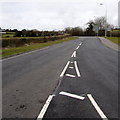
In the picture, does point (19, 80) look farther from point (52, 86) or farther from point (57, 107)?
point (57, 107)

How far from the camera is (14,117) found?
4.41m

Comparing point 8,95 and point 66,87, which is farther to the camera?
point 66,87

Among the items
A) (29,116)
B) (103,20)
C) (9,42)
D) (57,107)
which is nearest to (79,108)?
(57,107)

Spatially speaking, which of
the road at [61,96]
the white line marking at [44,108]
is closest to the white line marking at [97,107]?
the road at [61,96]

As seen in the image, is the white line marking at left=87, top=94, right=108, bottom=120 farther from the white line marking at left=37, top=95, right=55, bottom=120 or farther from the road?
the white line marking at left=37, top=95, right=55, bottom=120

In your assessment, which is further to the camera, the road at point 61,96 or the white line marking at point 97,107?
the road at point 61,96

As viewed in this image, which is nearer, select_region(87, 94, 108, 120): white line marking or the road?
select_region(87, 94, 108, 120): white line marking

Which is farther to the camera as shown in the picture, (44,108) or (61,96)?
(61,96)

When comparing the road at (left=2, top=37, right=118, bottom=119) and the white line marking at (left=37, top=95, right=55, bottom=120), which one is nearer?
the white line marking at (left=37, top=95, right=55, bottom=120)

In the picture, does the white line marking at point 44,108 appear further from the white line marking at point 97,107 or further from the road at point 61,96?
the white line marking at point 97,107

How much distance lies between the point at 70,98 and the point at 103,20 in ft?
347

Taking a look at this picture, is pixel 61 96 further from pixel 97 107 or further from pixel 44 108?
pixel 97 107

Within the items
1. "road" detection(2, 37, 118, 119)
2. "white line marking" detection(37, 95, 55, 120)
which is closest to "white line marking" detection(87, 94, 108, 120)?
"road" detection(2, 37, 118, 119)

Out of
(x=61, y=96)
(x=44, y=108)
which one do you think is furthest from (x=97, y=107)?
(x=44, y=108)
